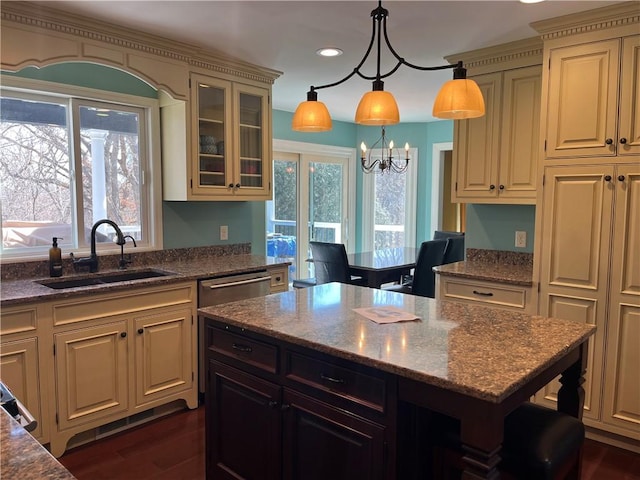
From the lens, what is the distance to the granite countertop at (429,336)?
1410mm

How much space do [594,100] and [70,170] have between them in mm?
3256

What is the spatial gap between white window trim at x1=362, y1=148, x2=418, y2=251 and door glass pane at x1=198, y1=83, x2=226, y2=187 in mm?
3294

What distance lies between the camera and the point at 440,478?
1634 millimetres

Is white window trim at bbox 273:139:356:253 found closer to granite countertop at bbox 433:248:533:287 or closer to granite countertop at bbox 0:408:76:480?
granite countertop at bbox 433:248:533:287

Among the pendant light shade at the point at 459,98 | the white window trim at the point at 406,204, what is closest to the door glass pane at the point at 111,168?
the pendant light shade at the point at 459,98

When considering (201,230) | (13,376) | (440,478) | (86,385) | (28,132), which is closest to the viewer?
(440,478)

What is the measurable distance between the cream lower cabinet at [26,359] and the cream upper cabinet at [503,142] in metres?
2.80

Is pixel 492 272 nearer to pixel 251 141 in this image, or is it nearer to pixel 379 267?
pixel 379 267

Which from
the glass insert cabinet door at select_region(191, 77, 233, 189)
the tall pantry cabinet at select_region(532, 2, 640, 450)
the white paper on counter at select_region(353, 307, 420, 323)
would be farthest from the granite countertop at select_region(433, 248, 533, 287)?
the glass insert cabinet door at select_region(191, 77, 233, 189)

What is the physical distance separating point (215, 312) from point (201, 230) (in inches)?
72.9

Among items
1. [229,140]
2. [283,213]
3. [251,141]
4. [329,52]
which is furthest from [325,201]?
[329,52]

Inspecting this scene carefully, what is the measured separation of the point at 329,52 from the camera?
3311mm

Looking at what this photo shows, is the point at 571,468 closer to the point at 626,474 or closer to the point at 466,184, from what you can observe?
the point at 626,474

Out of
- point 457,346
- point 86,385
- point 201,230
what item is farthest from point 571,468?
point 201,230
